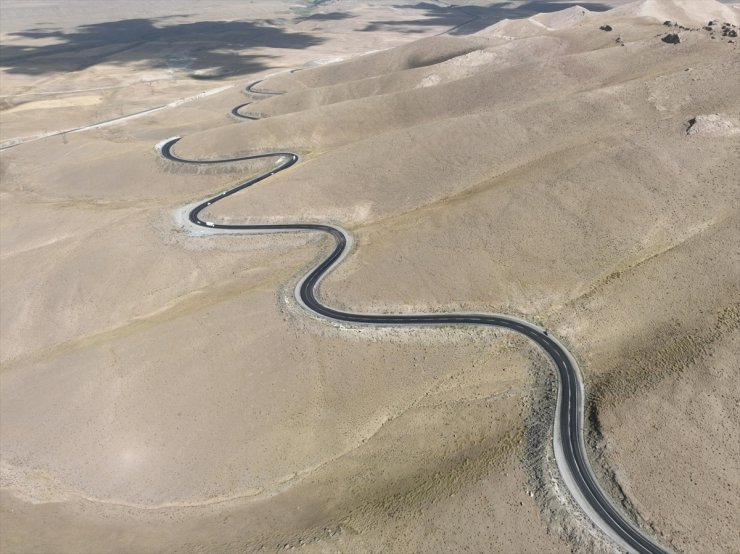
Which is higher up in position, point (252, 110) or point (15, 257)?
point (252, 110)

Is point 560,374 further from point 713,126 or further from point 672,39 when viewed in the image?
point 672,39

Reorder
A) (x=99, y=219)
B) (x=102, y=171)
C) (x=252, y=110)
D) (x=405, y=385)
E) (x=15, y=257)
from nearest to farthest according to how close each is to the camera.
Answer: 1. (x=405, y=385)
2. (x=15, y=257)
3. (x=99, y=219)
4. (x=102, y=171)
5. (x=252, y=110)

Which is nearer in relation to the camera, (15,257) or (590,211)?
(590,211)

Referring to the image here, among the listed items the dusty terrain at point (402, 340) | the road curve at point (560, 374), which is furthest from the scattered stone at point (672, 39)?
Answer: the road curve at point (560, 374)

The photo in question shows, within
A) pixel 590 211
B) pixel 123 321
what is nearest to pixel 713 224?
pixel 590 211

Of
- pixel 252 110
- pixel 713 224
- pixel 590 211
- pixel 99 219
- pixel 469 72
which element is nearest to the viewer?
pixel 713 224

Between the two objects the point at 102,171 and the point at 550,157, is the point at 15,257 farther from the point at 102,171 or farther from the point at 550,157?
the point at 550,157

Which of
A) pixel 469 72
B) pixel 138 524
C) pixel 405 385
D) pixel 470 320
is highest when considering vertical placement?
pixel 469 72
